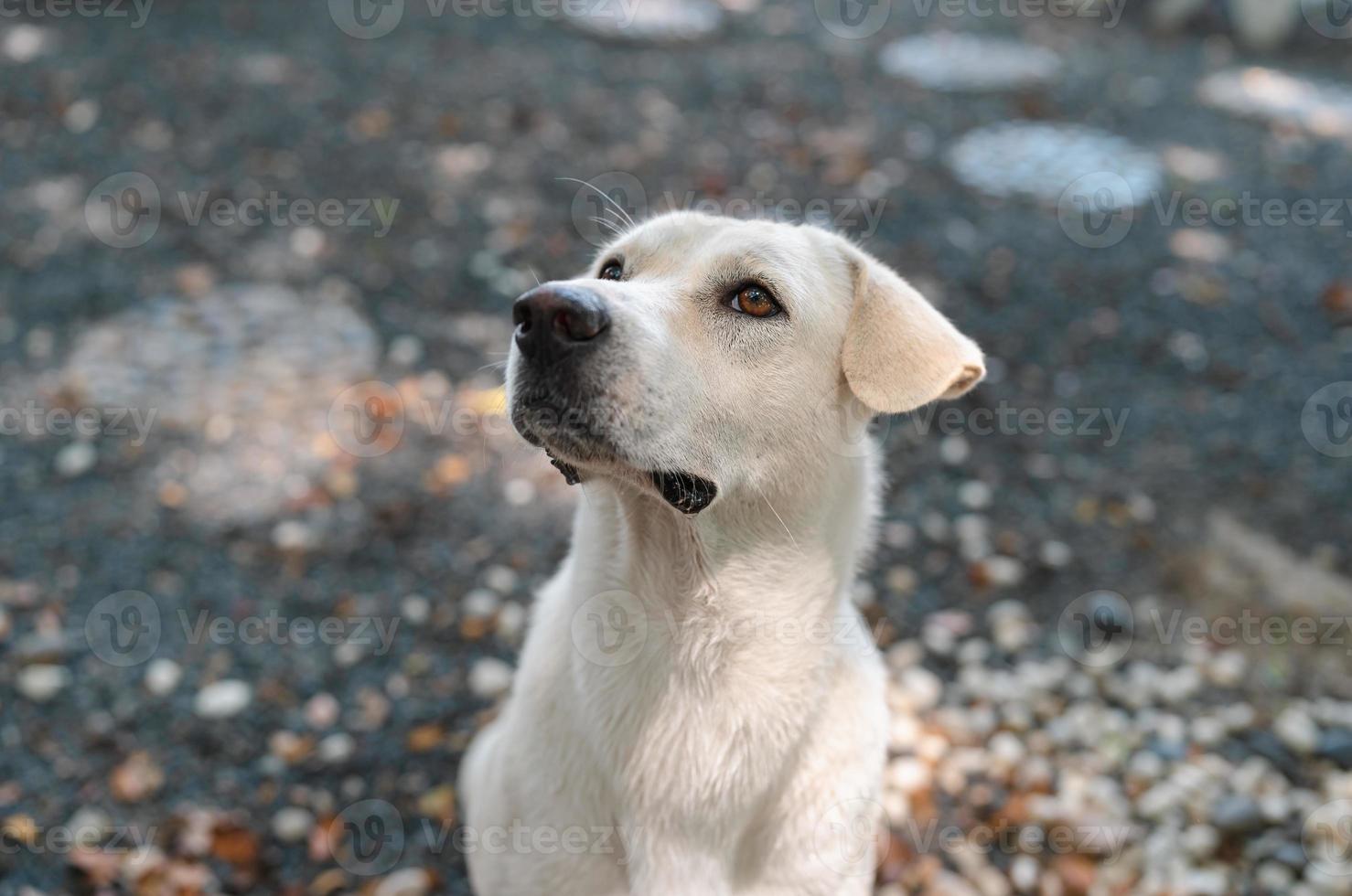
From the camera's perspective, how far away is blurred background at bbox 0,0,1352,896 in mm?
3389

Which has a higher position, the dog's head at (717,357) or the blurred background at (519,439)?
the dog's head at (717,357)

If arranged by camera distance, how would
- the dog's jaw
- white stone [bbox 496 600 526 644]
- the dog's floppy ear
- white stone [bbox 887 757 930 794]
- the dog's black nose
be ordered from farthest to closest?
white stone [bbox 496 600 526 644] → white stone [bbox 887 757 930 794] → the dog's floppy ear → the dog's jaw → the dog's black nose

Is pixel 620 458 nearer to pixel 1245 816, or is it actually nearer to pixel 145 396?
pixel 1245 816

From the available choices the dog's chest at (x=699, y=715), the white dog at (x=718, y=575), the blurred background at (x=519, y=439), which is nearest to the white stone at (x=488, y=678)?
the blurred background at (x=519, y=439)

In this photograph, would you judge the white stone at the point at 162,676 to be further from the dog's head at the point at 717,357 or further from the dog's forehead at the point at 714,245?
the dog's forehead at the point at 714,245

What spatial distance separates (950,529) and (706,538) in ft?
8.34

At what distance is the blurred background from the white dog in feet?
3.35

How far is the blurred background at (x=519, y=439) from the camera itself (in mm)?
3389

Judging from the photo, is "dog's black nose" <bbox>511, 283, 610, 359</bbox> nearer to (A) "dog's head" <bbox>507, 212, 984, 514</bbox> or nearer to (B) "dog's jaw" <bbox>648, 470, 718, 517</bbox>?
(A) "dog's head" <bbox>507, 212, 984, 514</bbox>

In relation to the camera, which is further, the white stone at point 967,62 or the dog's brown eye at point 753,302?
the white stone at point 967,62

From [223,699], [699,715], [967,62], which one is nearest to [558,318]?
[699,715]

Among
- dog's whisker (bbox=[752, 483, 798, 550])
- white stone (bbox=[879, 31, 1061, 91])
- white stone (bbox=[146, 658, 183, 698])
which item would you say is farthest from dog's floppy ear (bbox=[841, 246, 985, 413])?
white stone (bbox=[879, 31, 1061, 91])

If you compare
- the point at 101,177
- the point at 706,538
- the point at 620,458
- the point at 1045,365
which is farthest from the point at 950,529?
the point at 101,177

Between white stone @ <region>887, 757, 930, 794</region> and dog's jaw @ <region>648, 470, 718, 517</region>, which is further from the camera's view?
white stone @ <region>887, 757, 930, 794</region>
